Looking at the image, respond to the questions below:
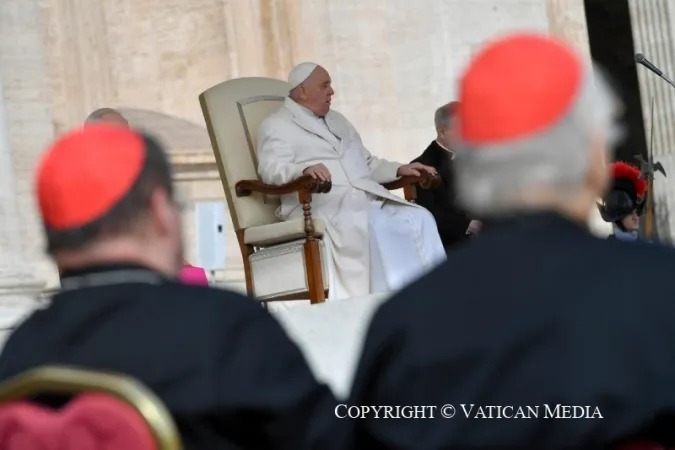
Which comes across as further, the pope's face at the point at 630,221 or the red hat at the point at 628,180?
the red hat at the point at 628,180

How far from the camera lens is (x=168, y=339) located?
191cm

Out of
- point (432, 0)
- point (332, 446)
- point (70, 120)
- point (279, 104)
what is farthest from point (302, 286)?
point (332, 446)

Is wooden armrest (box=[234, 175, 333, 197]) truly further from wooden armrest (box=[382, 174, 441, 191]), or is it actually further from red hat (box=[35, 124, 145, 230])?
red hat (box=[35, 124, 145, 230])

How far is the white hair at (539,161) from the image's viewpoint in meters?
1.88

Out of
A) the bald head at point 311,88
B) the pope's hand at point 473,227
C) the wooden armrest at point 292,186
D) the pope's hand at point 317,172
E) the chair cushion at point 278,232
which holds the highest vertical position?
the bald head at point 311,88

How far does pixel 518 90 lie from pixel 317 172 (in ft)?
14.7

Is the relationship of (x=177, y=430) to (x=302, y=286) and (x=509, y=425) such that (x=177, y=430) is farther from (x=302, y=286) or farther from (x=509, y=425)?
(x=302, y=286)

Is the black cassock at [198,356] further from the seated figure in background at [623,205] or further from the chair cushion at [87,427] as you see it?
the seated figure in background at [623,205]

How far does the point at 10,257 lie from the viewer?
6539 mm

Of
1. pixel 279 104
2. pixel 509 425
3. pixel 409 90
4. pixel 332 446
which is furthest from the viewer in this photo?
pixel 409 90

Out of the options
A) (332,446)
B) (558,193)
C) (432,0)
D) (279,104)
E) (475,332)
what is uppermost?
(432,0)

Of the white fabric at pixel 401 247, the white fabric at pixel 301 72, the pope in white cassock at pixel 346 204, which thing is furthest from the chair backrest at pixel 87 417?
the white fabric at pixel 301 72

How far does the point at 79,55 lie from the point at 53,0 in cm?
32

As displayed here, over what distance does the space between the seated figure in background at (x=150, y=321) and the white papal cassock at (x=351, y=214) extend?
175 inches
